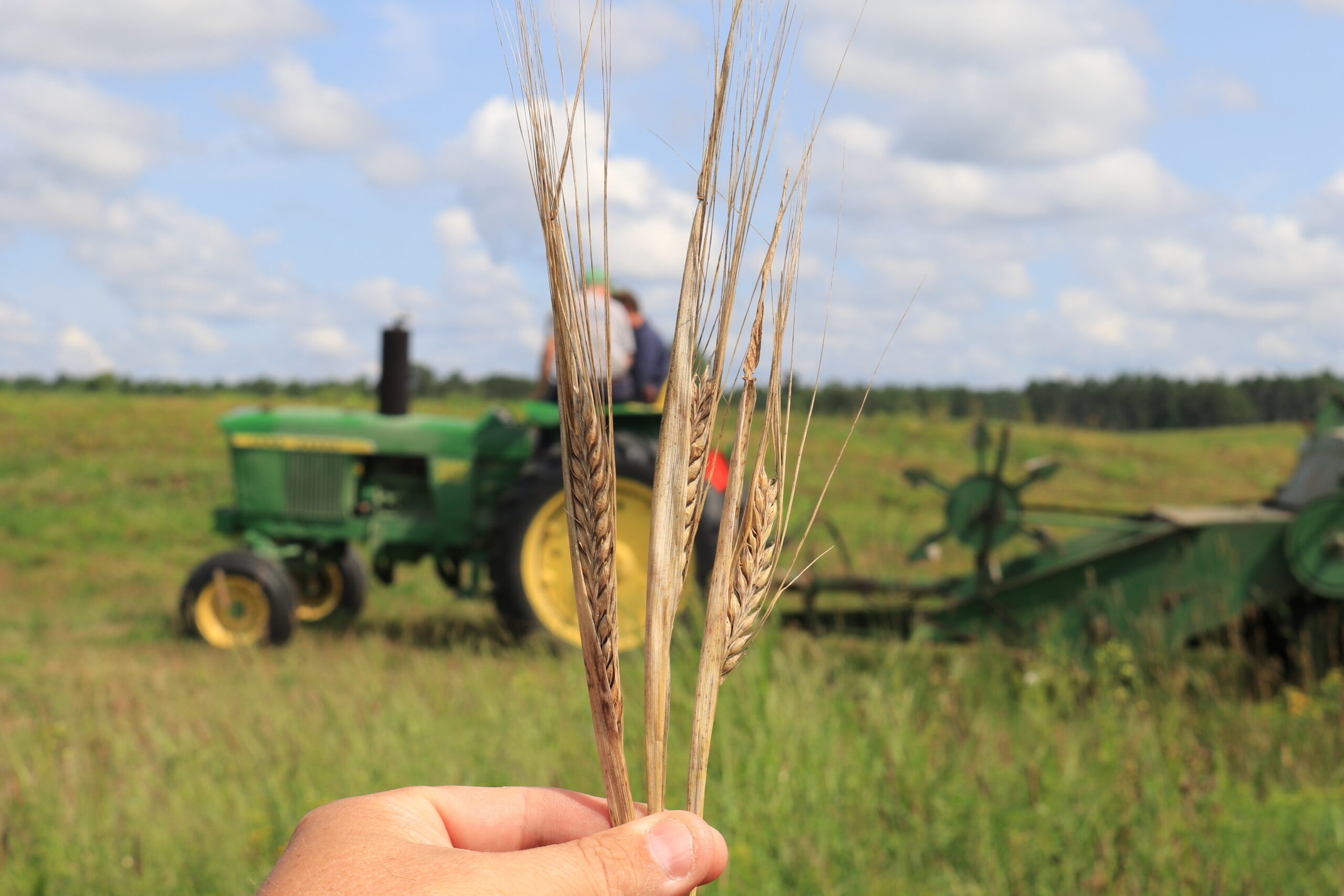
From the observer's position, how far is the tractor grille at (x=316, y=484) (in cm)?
762

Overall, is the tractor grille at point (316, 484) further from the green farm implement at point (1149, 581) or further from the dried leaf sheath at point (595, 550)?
the dried leaf sheath at point (595, 550)

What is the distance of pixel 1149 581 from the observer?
507cm

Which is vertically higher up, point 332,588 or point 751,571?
point 751,571

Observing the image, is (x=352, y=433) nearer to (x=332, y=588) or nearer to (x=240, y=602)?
(x=332, y=588)

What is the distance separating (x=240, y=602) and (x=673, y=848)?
6.67 m

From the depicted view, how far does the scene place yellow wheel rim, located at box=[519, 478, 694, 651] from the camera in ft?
20.0

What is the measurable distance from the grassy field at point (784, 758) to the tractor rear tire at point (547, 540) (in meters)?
0.30

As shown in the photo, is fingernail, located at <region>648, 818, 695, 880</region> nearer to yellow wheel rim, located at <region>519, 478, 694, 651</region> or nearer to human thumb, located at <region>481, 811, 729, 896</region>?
human thumb, located at <region>481, 811, 729, 896</region>

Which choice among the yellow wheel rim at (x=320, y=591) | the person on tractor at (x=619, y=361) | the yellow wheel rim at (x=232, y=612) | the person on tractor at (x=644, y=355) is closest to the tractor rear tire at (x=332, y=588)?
the yellow wheel rim at (x=320, y=591)

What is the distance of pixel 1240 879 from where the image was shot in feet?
8.70

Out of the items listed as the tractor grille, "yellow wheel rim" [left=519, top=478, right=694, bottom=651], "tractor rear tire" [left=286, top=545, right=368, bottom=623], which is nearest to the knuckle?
"yellow wheel rim" [left=519, top=478, right=694, bottom=651]

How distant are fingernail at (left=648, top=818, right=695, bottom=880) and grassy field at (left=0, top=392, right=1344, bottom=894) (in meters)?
1.72

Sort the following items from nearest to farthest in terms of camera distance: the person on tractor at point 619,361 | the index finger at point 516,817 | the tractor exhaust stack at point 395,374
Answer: the index finger at point 516,817 < the person on tractor at point 619,361 < the tractor exhaust stack at point 395,374

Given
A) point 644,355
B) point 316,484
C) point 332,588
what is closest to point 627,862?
point 644,355
